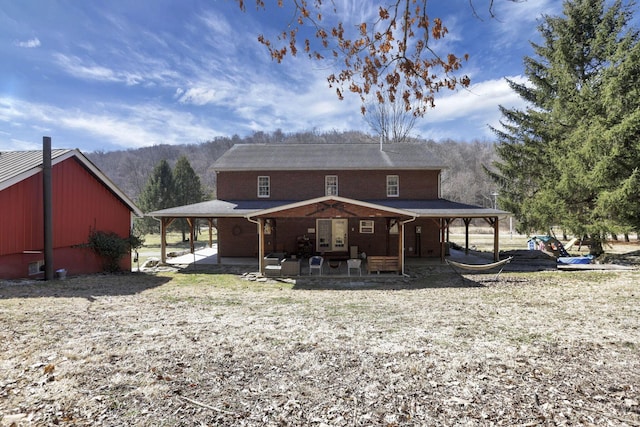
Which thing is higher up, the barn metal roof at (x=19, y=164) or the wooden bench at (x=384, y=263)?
the barn metal roof at (x=19, y=164)

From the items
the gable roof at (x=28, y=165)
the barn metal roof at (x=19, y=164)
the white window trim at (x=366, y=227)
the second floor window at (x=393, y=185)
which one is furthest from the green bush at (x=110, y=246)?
the second floor window at (x=393, y=185)

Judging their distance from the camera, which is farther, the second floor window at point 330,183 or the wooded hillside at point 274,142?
the wooded hillside at point 274,142

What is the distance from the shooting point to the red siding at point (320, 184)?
20.0m

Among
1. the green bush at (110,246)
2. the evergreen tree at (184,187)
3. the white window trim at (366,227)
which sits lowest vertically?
the green bush at (110,246)

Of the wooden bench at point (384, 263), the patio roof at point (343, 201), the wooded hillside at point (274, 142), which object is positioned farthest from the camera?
the wooded hillside at point (274, 142)

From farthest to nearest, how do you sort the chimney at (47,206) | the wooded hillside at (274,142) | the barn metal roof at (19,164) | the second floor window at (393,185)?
the wooded hillside at (274,142)
the second floor window at (393,185)
the chimney at (47,206)
the barn metal roof at (19,164)

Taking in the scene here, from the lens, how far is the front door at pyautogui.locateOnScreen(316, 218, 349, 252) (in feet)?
63.5

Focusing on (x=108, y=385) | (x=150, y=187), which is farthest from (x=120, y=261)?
(x=150, y=187)

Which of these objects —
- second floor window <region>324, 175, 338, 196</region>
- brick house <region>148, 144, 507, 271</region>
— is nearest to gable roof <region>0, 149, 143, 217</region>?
brick house <region>148, 144, 507, 271</region>

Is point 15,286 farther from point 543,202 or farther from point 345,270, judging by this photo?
point 543,202

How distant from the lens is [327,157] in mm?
21328

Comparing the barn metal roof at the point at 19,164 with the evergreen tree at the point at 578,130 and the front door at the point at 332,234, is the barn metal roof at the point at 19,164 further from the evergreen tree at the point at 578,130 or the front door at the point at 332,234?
the evergreen tree at the point at 578,130

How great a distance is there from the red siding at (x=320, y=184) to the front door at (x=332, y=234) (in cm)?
191

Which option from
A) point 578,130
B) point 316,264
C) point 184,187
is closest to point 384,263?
point 316,264
